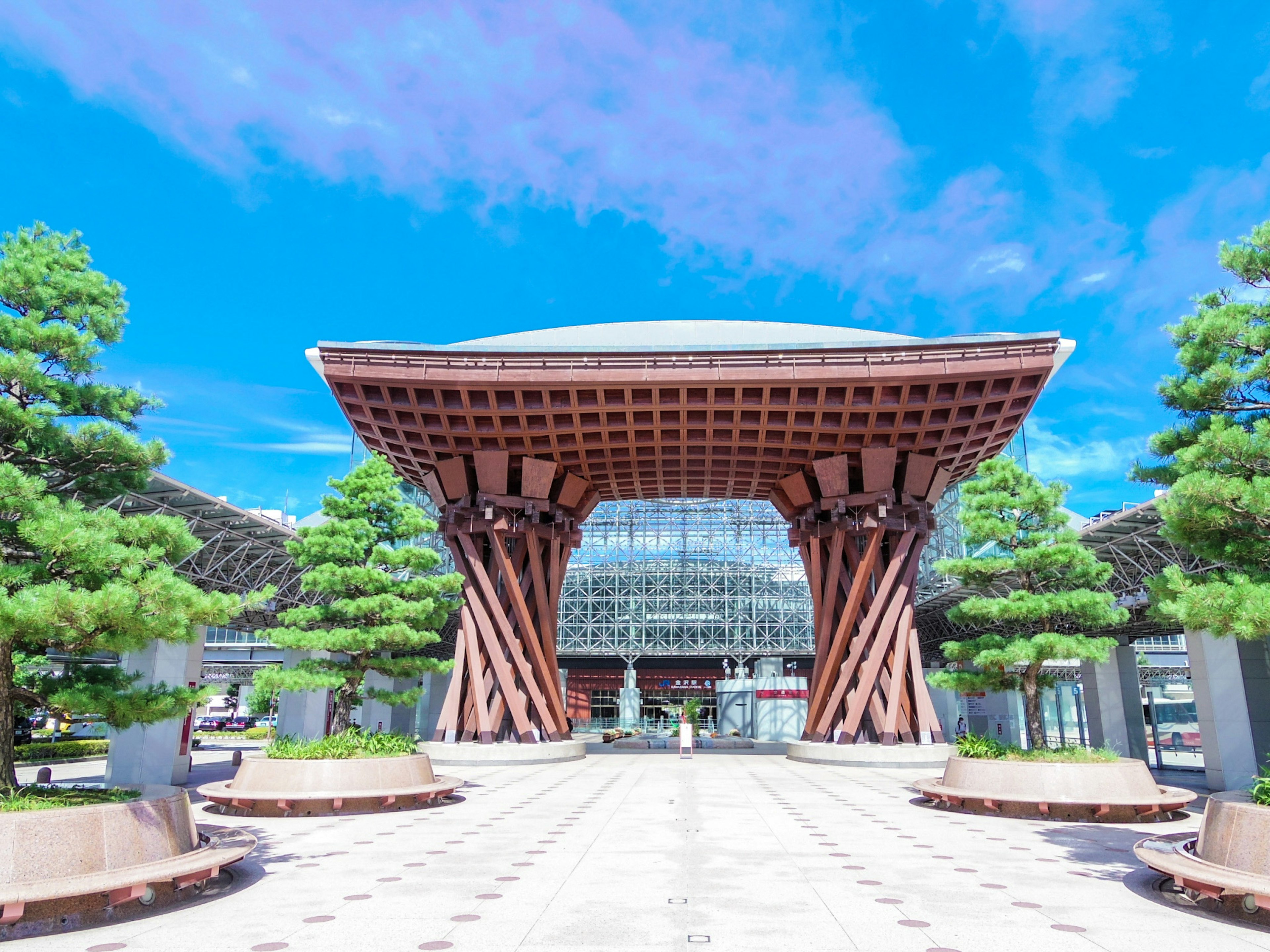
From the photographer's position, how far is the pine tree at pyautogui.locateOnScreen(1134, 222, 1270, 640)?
25.7 ft

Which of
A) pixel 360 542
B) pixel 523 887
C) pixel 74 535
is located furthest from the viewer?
pixel 360 542

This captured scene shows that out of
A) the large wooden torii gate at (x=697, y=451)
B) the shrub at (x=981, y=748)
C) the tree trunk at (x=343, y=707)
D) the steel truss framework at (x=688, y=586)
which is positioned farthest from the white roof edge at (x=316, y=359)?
the steel truss framework at (x=688, y=586)

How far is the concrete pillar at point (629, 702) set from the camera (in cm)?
5788

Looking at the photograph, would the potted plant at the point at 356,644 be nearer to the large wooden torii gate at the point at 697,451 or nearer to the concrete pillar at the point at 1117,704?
the large wooden torii gate at the point at 697,451

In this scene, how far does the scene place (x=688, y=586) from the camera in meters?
61.5

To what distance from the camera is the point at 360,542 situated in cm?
1631

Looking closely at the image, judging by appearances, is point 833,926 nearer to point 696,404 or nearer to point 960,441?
point 696,404

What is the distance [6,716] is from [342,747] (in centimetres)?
660

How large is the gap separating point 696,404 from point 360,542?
11.5 metres

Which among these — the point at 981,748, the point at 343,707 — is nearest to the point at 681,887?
the point at 981,748

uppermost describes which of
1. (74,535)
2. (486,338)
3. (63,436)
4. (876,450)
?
(486,338)

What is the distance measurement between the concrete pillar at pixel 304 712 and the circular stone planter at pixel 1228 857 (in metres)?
26.5

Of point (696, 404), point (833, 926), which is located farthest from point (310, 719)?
point (833, 926)

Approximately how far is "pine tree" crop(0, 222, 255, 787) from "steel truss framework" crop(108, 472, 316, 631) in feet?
29.9
